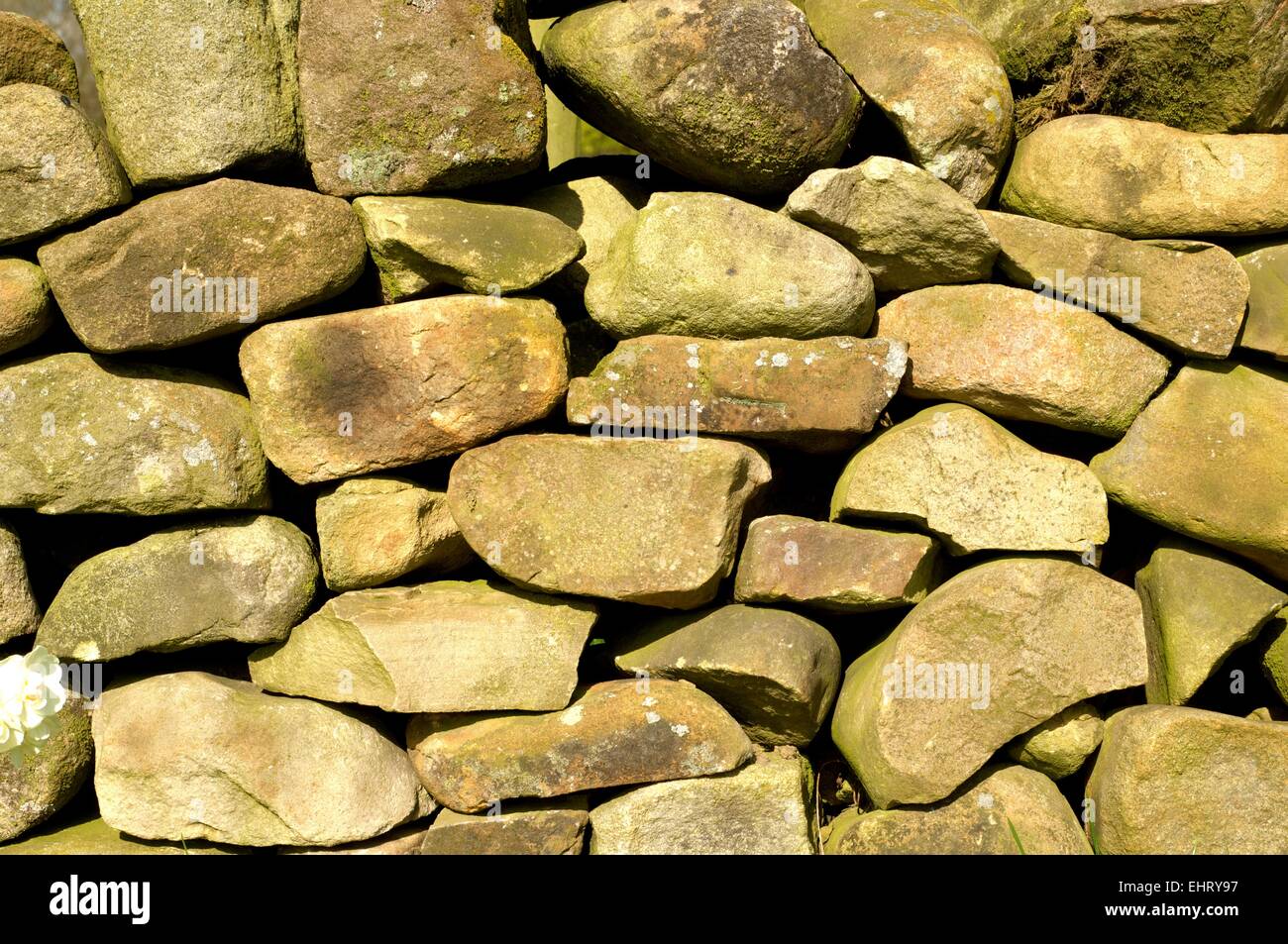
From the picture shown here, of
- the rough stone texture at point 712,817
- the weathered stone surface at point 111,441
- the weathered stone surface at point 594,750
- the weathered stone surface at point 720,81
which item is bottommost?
the rough stone texture at point 712,817

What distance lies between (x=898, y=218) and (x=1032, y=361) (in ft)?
1.91

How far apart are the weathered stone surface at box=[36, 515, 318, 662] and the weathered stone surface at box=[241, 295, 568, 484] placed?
31 centimetres

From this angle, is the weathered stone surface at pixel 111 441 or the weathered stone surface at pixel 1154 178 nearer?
the weathered stone surface at pixel 111 441

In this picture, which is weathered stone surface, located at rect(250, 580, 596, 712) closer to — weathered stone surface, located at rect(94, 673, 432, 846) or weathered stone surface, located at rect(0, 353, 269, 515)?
weathered stone surface, located at rect(94, 673, 432, 846)

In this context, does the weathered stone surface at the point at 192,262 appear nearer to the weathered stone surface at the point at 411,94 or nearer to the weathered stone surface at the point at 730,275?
the weathered stone surface at the point at 411,94

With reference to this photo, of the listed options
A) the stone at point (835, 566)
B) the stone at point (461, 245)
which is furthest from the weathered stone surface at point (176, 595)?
the stone at point (835, 566)

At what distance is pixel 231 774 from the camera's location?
321cm

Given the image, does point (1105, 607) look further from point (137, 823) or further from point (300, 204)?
point (137, 823)

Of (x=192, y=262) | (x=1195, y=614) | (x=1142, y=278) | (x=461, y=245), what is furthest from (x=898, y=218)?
(x=192, y=262)

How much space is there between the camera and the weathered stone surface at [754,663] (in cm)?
320

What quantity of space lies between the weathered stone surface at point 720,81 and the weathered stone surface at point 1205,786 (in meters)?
1.97

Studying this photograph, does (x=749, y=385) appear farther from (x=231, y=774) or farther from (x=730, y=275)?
(x=231, y=774)

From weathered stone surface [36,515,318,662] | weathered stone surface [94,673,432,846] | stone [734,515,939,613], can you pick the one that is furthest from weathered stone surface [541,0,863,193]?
weathered stone surface [94,673,432,846]

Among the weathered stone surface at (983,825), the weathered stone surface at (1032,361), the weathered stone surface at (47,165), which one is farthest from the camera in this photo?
the weathered stone surface at (1032,361)
